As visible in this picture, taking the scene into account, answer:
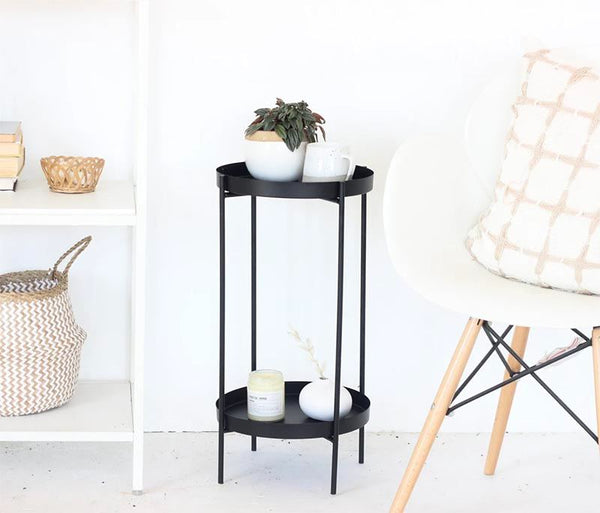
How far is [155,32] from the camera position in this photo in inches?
84.7

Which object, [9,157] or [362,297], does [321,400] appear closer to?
[362,297]

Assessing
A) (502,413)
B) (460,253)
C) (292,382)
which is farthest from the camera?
(292,382)

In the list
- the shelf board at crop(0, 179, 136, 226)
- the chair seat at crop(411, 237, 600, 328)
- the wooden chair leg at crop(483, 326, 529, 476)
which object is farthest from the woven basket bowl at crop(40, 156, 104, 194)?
the wooden chair leg at crop(483, 326, 529, 476)

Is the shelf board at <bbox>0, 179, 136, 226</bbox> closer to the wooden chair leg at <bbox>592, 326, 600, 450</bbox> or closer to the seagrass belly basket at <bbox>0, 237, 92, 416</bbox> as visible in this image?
the seagrass belly basket at <bbox>0, 237, 92, 416</bbox>

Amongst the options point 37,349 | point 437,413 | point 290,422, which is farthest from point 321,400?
point 37,349

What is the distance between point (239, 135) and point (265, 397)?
585 millimetres

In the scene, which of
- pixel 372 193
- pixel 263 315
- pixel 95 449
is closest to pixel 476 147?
pixel 372 193

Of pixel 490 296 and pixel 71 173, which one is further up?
pixel 71 173

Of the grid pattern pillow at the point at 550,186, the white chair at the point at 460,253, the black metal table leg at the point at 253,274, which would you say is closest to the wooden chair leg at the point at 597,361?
the white chair at the point at 460,253

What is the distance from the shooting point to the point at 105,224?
6.07 ft

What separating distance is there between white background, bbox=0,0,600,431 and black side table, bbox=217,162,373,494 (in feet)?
0.45

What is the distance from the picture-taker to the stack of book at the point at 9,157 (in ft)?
6.36

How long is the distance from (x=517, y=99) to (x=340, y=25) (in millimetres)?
470

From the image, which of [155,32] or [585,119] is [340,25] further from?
[585,119]
